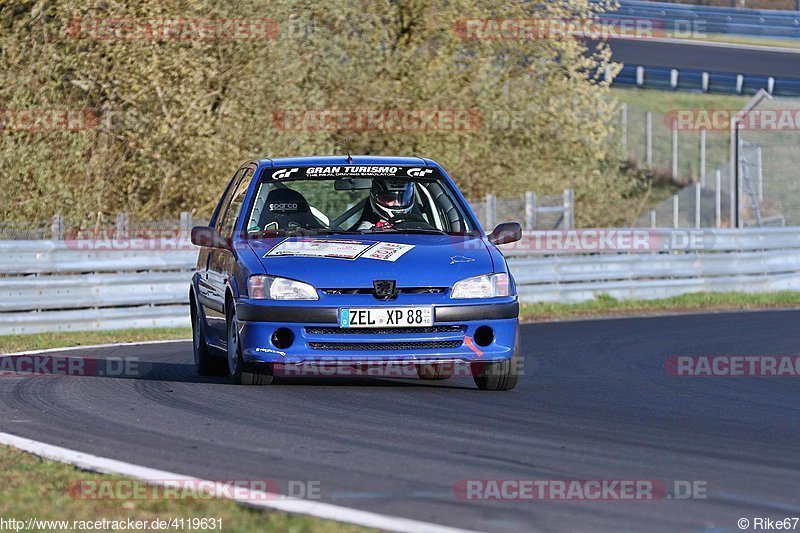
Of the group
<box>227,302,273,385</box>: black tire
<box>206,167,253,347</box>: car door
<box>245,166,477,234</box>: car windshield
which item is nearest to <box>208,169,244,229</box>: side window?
<box>206,167,253,347</box>: car door

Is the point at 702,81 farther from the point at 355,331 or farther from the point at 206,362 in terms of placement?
the point at 355,331

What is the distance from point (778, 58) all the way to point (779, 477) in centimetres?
4068

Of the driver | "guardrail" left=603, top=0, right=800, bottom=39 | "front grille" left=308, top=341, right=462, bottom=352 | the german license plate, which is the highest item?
"guardrail" left=603, top=0, right=800, bottom=39

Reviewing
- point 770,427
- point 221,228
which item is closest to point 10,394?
point 221,228

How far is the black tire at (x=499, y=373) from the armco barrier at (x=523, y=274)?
7.22 meters

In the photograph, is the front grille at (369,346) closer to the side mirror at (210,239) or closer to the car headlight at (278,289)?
the car headlight at (278,289)

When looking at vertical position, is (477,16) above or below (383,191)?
above

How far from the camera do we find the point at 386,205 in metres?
10.2

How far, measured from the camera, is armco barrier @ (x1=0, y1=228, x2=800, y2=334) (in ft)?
51.1

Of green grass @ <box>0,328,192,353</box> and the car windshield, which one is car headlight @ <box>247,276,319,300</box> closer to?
the car windshield

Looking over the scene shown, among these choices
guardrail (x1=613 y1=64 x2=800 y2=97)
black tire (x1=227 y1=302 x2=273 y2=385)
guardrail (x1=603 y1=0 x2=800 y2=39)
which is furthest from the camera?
guardrail (x1=603 y1=0 x2=800 y2=39)

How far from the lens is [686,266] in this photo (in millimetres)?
21906

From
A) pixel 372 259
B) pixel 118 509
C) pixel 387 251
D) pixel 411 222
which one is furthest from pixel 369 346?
pixel 118 509

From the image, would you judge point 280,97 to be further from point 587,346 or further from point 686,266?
point 587,346
